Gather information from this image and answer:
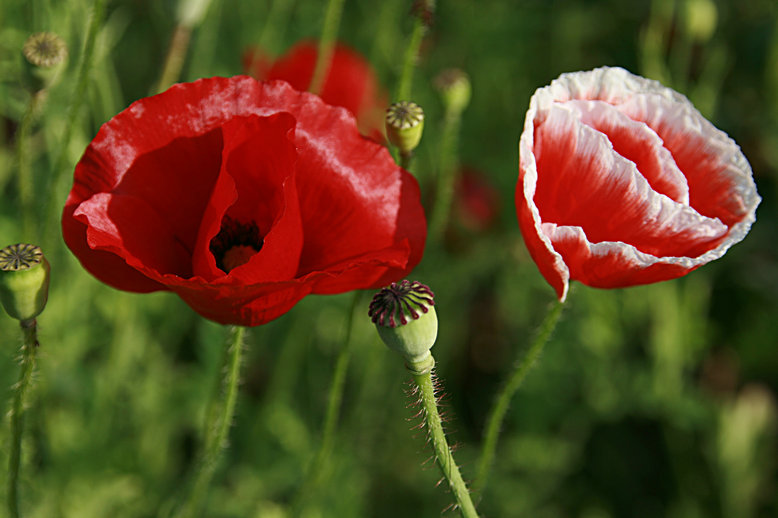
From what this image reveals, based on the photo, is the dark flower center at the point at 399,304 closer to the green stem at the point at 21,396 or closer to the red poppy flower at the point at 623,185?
the red poppy flower at the point at 623,185

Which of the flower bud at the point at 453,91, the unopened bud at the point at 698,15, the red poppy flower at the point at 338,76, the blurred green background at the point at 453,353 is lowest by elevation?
the blurred green background at the point at 453,353

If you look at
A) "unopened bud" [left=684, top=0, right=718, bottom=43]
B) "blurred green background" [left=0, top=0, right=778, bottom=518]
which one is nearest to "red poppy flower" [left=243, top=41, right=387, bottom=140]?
"blurred green background" [left=0, top=0, right=778, bottom=518]

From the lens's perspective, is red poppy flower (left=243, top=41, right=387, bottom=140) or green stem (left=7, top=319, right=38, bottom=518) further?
red poppy flower (left=243, top=41, right=387, bottom=140)

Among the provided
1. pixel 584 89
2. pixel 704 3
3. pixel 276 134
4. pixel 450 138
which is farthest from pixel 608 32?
pixel 276 134

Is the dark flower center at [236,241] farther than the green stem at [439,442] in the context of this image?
Yes

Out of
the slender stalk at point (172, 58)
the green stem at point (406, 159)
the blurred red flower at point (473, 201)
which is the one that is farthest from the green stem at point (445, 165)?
the blurred red flower at point (473, 201)

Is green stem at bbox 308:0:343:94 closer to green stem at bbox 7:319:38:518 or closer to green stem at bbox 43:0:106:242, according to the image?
green stem at bbox 43:0:106:242
